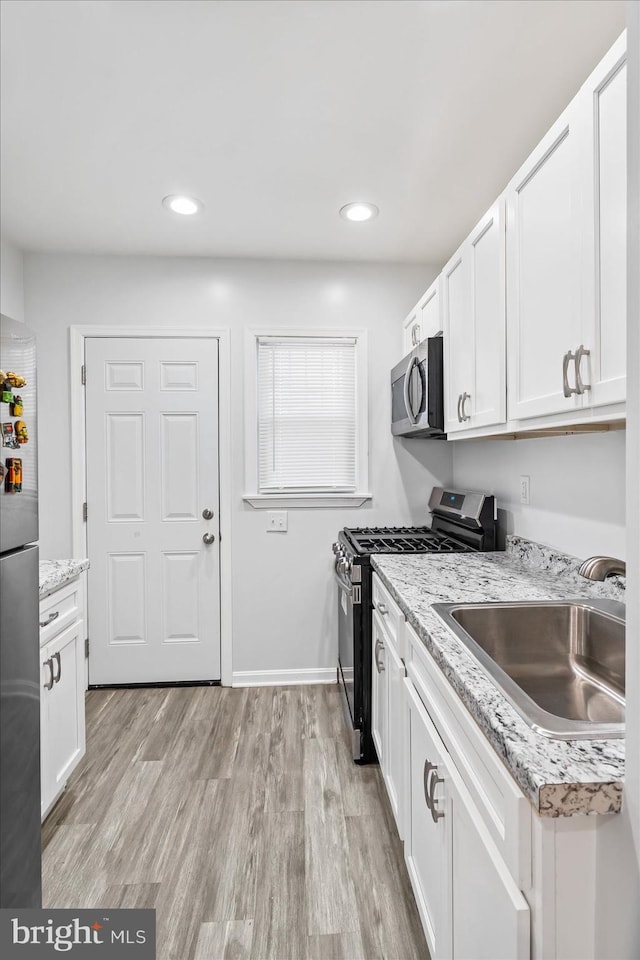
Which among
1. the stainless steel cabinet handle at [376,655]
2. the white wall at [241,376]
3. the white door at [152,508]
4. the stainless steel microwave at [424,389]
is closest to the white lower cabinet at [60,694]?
the white door at [152,508]

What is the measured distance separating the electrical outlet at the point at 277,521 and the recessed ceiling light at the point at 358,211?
162cm

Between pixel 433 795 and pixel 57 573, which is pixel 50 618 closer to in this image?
pixel 57 573

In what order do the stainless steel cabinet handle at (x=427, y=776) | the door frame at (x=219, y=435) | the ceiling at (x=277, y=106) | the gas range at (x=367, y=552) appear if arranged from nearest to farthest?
the stainless steel cabinet handle at (x=427, y=776) < the ceiling at (x=277, y=106) < the gas range at (x=367, y=552) < the door frame at (x=219, y=435)

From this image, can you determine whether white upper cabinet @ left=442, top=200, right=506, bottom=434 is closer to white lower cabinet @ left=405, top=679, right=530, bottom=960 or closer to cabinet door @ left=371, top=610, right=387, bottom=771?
cabinet door @ left=371, top=610, right=387, bottom=771

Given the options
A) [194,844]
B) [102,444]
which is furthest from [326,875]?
[102,444]

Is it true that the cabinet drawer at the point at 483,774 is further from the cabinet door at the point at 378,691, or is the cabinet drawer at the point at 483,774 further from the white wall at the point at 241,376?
the white wall at the point at 241,376

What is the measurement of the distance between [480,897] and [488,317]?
5.18 ft

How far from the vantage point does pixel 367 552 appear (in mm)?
2254

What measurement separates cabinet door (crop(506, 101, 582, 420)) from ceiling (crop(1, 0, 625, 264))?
0.42m

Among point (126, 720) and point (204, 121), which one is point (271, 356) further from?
point (126, 720)

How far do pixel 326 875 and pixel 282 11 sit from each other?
251cm

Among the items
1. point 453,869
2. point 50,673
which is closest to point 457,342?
point 453,869

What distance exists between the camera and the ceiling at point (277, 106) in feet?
4.66

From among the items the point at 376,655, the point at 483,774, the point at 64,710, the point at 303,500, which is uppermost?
the point at 303,500
